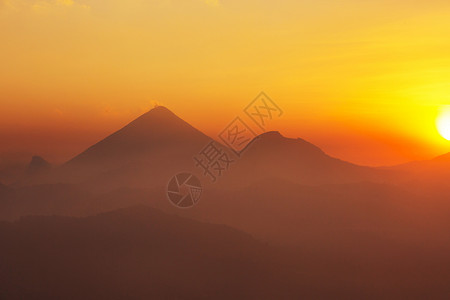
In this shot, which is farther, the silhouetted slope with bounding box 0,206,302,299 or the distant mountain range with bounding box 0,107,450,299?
the distant mountain range with bounding box 0,107,450,299

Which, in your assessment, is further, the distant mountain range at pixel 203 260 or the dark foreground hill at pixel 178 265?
the distant mountain range at pixel 203 260

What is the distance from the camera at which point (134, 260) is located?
300 feet

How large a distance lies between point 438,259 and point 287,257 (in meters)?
39.7

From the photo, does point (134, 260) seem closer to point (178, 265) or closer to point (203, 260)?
point (178, 265)

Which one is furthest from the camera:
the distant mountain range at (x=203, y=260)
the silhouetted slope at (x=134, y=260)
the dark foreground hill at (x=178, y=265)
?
the distant mountain range at (x=203, y=260)

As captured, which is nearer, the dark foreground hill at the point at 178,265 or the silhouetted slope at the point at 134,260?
the silhouetted slope at the point at 134,260

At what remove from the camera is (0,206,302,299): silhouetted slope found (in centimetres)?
8088

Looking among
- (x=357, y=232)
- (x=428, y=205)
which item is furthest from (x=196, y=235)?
(x=428, y=205)

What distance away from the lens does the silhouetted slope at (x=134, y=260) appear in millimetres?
80875

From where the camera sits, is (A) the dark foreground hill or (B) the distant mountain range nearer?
(A) the dark foreground hill

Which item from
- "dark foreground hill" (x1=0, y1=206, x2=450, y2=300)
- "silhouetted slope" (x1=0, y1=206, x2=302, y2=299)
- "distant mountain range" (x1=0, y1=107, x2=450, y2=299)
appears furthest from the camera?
"distant mountain range" (x1=0, y1=107, x2=450, y2=299)

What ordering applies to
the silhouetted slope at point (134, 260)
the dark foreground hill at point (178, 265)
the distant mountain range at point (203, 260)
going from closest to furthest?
the silhouetted slope at point (134, 260) → the dark foreground hill at point (178, 265) → the distant mountain range at point (203, 260)

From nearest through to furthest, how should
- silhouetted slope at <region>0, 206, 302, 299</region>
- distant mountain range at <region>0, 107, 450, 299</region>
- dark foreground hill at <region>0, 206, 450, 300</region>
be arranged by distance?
silhouetted slope at <region>0, 206, 302, 299</region> < dark foreground hill at <region>0, 206, 450, 300</region> < distant mountain range at <region>0, 107, 450, 299</region>

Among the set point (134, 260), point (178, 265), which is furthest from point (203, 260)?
point (134, 260)
